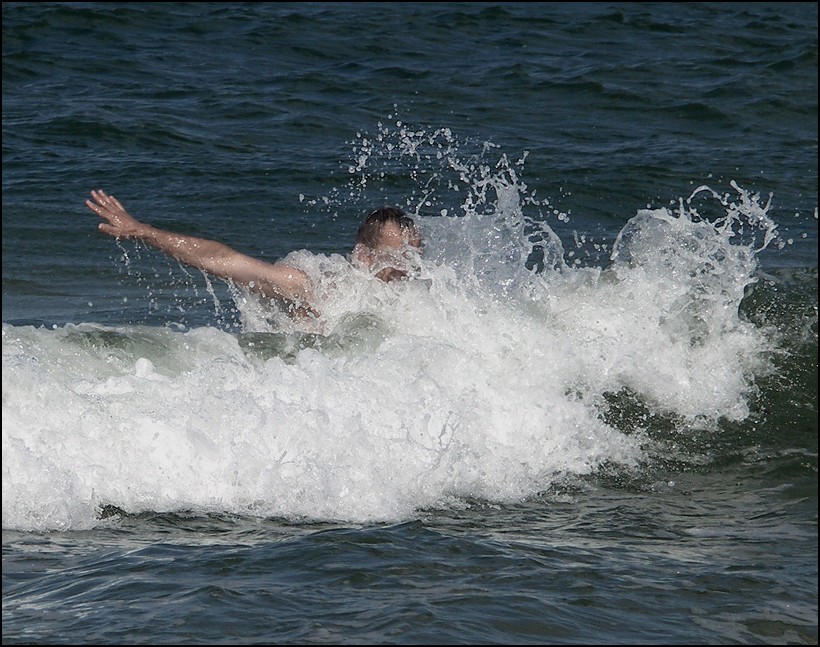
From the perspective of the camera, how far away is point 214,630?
11.5ft

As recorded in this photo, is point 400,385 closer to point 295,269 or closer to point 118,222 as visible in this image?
point 295,269

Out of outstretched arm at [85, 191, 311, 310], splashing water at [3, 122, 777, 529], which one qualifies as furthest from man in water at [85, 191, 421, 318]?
splashing water at [3, 122, 777, 529]

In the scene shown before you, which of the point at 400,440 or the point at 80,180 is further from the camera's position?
the point at 80,180

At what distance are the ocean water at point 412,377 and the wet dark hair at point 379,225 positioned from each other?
9.1 inches

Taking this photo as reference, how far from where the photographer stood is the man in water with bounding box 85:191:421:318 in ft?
20.1

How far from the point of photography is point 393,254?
621 centimetres

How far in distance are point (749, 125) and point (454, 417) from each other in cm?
820

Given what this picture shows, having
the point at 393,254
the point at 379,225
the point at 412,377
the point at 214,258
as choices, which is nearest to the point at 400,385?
the point at 412,377

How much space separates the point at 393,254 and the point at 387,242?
0.08 meters

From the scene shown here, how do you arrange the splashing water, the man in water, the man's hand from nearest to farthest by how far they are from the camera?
the splashing water, the man's hand, the man in water

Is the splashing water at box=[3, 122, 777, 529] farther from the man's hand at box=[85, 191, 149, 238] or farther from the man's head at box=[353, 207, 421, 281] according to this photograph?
the man's hand at box=[85, 191, 149, 238]

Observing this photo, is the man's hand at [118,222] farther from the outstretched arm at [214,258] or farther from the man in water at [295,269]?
the man in water at [295,269]

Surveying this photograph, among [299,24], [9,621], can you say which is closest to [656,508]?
[9,621]

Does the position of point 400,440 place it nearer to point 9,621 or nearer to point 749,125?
point 9,621
